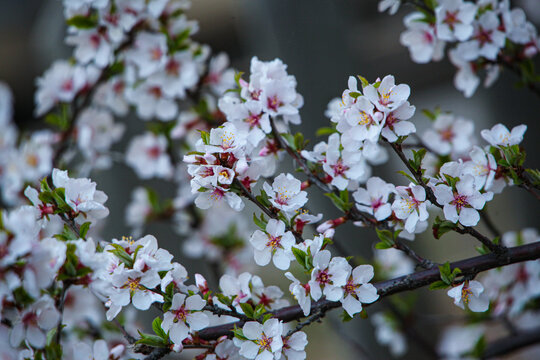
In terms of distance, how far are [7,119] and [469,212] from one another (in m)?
1.76

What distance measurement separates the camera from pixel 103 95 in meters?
1.58

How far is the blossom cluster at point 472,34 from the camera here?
3.77 feet

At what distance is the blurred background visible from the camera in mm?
1431

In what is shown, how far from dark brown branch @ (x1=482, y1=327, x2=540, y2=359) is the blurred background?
0.47 feet

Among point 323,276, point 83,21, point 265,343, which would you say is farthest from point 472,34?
point 83,21

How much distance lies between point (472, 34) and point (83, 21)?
93cm

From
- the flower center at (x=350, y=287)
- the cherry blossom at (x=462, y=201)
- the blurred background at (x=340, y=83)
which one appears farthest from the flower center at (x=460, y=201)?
the blurred background at (x=340, y=83)

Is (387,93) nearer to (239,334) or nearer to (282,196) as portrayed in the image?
(282,196)

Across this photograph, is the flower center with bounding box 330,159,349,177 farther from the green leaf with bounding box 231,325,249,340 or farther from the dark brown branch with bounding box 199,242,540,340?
the green leaf with bounding box 231,325,249,340

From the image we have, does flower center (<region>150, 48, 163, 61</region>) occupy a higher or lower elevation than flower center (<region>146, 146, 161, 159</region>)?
higher

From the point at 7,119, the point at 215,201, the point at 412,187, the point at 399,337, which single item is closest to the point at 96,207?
the point at 215,201

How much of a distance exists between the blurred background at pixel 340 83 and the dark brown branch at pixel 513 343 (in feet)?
0.47

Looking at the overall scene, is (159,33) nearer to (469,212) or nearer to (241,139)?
(241,139)

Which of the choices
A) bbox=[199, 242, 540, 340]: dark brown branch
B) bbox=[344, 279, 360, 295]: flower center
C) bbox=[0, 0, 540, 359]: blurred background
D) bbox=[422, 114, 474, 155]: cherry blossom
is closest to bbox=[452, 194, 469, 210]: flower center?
bbox=[199, 242, 540, 340]: dark brown branch
